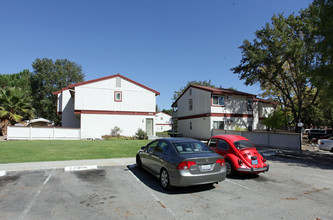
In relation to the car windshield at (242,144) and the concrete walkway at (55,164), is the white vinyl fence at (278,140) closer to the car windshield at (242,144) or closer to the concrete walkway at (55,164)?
the car windshield at (242,144)

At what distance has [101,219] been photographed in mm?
4062

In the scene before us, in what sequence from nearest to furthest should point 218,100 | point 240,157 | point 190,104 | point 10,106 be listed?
point 240,157 < point 10,106 < point 218,100 < point 190,104

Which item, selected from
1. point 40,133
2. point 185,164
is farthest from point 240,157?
point 40,133

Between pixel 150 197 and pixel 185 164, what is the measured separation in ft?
4.14

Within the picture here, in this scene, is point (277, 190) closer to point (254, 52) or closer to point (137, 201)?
point (137, 201)

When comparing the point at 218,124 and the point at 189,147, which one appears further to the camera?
the point at 218,124

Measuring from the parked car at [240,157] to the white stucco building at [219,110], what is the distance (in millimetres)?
17576

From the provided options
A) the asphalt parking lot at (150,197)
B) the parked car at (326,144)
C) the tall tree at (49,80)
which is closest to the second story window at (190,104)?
the parked car at (326,144)

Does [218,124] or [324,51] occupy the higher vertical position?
[324,51]

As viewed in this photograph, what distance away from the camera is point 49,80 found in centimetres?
4925

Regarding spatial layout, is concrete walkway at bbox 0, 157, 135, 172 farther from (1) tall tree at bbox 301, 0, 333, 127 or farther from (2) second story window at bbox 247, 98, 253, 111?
(2) second story window at bbox 247, 98, 253, 111

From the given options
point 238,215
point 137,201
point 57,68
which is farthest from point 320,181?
point 57,68

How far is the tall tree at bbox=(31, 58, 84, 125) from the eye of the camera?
4884 cm

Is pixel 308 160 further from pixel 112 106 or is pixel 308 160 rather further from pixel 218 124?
pixel 112 106
